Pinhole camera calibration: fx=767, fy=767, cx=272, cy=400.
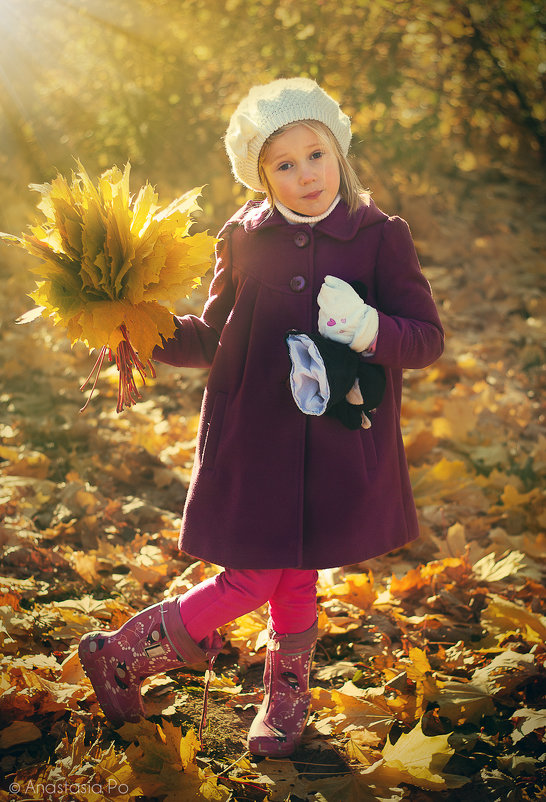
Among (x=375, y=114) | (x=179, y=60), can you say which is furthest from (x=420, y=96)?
(x=179, y=60)

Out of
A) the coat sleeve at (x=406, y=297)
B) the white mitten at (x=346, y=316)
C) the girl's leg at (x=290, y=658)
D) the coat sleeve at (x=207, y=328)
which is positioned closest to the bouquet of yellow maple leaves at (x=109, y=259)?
the coat sleeve at (x=207, y=328)

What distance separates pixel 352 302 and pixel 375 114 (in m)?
4.59

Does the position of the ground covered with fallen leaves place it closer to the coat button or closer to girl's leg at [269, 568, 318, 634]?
girl's leg at [269, 568, 318, 634]

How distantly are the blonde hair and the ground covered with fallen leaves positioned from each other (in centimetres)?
118

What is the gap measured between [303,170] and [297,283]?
0.27 meters

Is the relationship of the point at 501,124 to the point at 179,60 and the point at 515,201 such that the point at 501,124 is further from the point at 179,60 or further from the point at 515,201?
the point at 179,60

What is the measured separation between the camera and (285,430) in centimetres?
190

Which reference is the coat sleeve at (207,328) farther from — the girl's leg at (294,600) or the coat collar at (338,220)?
the girl's leg at (294,600)

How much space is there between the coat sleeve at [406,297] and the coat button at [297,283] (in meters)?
0.19

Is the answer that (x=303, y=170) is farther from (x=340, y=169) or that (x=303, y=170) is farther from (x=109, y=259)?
(x=109, y=259)

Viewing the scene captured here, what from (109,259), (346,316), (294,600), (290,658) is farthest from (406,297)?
(290,658)

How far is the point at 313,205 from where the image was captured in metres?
1.89

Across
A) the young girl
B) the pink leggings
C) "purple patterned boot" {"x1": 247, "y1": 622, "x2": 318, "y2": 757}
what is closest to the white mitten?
the young girl

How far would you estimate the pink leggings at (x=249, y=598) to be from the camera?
1.94 metres
